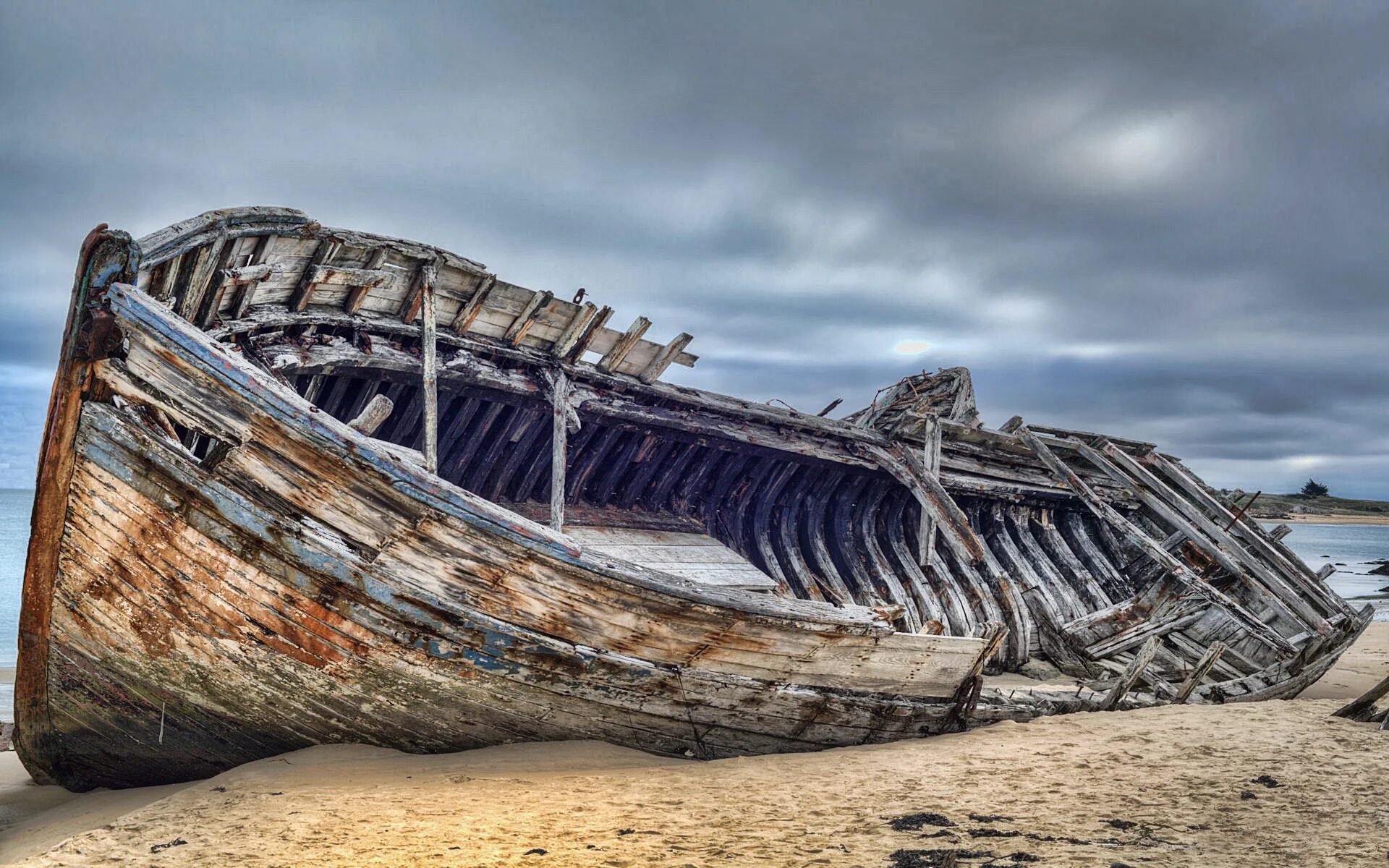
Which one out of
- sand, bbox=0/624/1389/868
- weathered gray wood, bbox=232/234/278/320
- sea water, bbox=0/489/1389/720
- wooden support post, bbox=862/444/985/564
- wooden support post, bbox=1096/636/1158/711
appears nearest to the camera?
sand, bbox=0/624/1389/868

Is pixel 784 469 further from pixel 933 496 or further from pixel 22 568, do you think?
pixel 22 568

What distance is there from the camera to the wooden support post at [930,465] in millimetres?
8664

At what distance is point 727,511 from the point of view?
8.76 metres

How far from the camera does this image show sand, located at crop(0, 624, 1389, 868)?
10.3 feet

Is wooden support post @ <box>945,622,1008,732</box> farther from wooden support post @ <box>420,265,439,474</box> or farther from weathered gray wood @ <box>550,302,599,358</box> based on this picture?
weathered gray wood @ <box>550,302,599,358</box>

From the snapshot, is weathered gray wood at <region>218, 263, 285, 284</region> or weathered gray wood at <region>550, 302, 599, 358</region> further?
weathered gray wood at <region>550, 302, 599, 358</region>

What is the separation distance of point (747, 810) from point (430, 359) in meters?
3.62

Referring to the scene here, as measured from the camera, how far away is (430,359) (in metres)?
5.84

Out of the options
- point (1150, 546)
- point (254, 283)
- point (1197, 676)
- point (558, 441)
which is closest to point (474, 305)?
point (558, 441)

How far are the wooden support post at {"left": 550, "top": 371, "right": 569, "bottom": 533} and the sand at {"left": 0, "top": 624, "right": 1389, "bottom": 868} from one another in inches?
92.6

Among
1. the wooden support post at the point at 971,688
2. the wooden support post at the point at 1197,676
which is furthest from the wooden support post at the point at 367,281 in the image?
the wooden support post at the point at 1197,676

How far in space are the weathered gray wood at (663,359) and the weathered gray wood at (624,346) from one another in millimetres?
312

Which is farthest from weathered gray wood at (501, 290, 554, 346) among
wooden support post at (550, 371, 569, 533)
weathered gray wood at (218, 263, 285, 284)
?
weathered gray wood at (218, 263, 285, 284)

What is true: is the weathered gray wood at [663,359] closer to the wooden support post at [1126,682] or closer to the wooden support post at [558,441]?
the wooden support post at [558,441]
